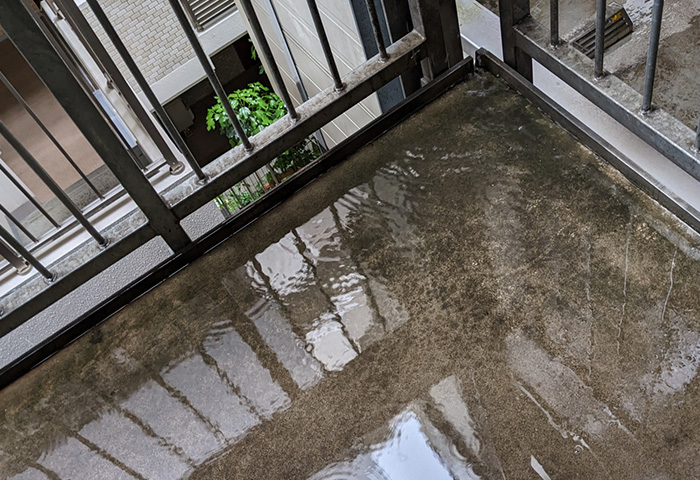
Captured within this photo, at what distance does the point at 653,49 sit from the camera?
4.69ft

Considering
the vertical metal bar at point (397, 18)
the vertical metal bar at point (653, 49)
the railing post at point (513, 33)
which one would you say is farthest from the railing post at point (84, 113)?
the vertical metal bar at point (653, 49)

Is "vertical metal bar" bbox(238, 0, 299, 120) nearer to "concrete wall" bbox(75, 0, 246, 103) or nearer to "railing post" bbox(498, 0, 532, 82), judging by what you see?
"railing post" bbox(498, 0, 532, 82)

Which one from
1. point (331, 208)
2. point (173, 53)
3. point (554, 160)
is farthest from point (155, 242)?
point (173, 53)

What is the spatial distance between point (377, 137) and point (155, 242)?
1.45 m

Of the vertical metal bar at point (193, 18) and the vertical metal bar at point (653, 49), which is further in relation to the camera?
the vertical metal bar at point (193, 18)

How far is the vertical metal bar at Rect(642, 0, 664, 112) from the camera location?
51.7 inches

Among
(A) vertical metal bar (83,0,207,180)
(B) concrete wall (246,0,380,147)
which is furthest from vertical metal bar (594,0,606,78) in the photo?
(B) concrete wall (246,0,380,147)

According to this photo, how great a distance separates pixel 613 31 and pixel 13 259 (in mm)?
2484

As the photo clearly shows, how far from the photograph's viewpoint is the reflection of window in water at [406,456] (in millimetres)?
1452

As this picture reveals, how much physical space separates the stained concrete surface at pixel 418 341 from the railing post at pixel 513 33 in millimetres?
91

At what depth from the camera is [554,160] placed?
1845 mm

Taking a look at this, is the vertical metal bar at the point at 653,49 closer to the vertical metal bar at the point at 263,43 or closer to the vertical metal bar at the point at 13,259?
the vertical metal bar at the point at 263,43

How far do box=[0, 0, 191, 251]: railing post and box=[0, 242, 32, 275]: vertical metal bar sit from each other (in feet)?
2.32

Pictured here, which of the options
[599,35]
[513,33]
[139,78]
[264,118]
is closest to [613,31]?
[513,33]
